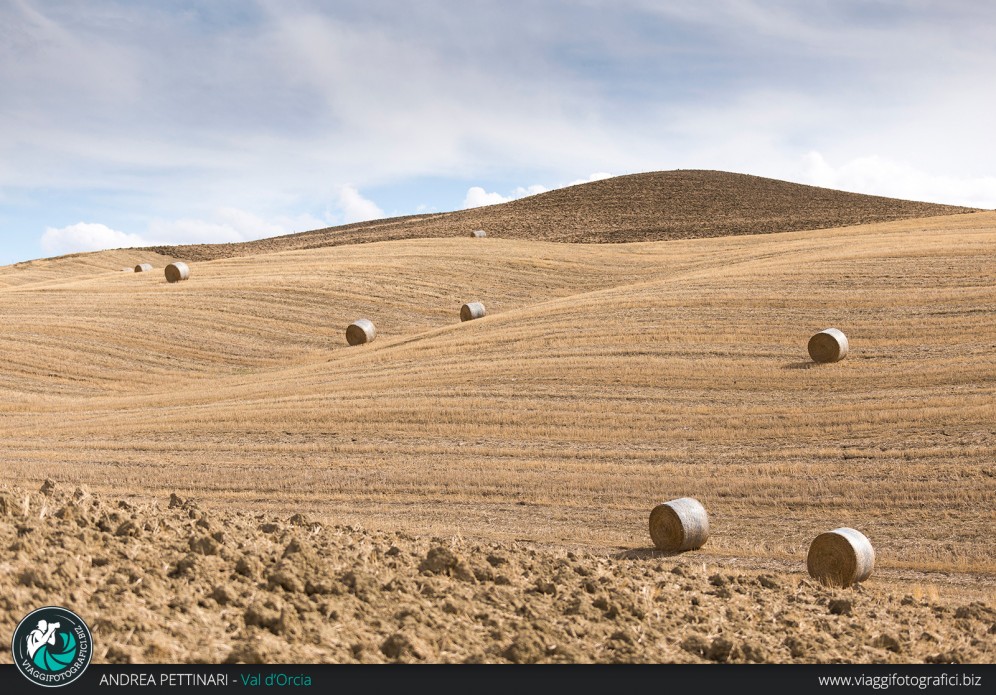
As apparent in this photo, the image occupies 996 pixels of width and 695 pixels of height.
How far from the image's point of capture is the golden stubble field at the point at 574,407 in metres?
13.3

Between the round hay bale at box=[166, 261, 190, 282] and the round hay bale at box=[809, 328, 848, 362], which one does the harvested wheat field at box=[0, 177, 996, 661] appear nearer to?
the round hay bale at box=[809, 328, 848, 362]

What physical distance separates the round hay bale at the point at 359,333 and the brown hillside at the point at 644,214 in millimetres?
24325

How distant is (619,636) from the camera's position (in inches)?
275

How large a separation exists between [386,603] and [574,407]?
37.6 ft

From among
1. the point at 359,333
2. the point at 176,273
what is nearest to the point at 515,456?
the point at 359,333

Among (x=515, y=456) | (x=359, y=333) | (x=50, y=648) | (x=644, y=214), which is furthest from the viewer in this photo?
(x=644, y=214)

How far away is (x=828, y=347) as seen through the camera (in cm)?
1927

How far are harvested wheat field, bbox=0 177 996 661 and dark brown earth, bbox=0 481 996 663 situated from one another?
0.03 metres

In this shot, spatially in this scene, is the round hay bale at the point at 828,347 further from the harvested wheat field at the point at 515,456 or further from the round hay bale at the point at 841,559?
the round hay bale at the point at 841,559

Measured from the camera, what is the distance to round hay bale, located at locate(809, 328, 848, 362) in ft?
63.1

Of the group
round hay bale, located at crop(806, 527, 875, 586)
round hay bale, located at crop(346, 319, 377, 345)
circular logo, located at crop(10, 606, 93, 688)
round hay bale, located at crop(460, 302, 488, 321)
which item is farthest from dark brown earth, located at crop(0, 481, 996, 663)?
round hay bale, located at crop(460, 302, 488, 321)
